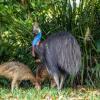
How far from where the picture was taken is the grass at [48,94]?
7.92 metres

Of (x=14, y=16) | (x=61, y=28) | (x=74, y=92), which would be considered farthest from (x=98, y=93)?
(x=14, y=16)

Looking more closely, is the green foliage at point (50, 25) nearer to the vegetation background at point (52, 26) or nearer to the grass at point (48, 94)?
the vegetation background at point (52, 26)

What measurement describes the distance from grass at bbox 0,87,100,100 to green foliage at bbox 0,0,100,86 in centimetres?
85

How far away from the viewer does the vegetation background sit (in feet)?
31.3

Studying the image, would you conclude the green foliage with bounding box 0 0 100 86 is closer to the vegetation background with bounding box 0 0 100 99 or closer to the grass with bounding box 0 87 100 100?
the vegetation background with bounding box 0 0 100 99

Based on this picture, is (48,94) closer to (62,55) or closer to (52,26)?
(62,55)

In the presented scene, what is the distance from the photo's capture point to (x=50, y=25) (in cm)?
999

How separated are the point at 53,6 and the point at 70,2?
0.37m

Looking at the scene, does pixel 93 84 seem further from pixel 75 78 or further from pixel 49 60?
pixel 49 60

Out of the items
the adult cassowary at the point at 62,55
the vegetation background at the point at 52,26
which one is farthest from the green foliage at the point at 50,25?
the adult cassowary at the point at 62,55

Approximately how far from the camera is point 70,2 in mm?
9852

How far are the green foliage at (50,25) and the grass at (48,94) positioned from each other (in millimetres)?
847

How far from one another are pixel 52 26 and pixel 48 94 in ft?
7.34

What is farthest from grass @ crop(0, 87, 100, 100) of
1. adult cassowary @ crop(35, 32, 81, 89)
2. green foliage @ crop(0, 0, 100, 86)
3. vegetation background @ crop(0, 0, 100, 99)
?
green foliage @ crop(0, 0, 100, 86)
